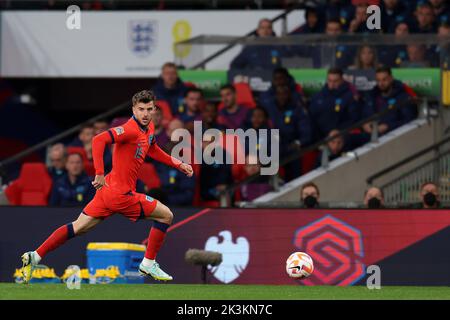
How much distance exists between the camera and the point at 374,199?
1750 centimetres

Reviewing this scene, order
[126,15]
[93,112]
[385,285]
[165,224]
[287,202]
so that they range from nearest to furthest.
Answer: [165,224]
[385,285]
[287,202]
[126,15]
[93,112]

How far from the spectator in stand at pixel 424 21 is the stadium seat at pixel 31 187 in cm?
614

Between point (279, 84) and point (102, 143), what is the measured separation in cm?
683

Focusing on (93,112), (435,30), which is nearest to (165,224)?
(435,30)

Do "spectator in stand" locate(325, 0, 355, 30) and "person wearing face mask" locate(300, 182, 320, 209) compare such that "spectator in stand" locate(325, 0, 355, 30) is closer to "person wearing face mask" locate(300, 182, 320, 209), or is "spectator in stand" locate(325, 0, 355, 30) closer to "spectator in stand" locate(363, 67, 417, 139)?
"spectator in stand" locate(363, 67, 417, 139)

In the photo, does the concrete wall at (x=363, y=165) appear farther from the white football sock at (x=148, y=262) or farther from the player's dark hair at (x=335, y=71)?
the white football sock at (x=148, y=262)

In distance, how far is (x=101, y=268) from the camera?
16625 mm

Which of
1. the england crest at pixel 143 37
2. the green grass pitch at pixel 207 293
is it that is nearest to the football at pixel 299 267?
the green grass pitch at pixel 207 293

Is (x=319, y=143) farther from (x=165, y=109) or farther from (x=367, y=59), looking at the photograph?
(x=165, y=109)

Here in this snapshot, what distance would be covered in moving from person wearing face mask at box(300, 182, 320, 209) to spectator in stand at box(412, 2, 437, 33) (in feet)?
15.6

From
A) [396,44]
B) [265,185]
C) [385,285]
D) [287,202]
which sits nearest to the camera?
[385,285]

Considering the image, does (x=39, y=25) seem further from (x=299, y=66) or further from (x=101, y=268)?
(x=101, y=268)

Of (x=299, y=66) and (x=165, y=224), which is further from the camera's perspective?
(x=299, y=66)
